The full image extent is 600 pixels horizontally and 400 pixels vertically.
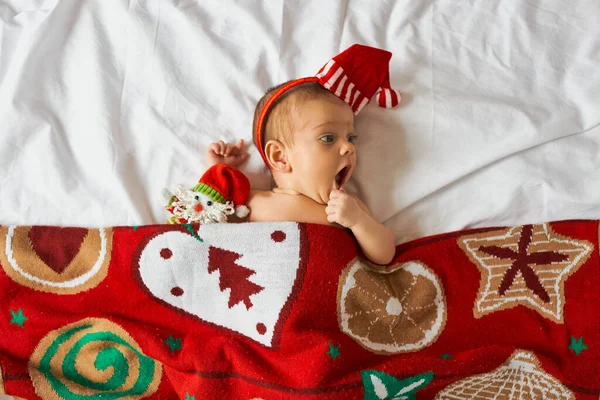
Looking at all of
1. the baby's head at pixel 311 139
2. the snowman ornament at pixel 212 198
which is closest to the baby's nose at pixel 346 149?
the baby's head at pixel 311 139

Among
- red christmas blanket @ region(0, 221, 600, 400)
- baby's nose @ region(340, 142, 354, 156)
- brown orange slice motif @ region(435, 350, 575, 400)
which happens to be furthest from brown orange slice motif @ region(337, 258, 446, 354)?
baby's nose @ region(340, 142, 354, 156)

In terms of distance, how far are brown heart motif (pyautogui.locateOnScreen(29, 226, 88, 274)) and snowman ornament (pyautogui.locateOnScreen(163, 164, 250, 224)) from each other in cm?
20

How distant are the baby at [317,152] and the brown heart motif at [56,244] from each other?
337 mm

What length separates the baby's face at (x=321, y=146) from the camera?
3.93ft

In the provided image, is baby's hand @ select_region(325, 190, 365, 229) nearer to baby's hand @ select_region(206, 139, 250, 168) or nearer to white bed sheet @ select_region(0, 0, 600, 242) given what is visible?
white bed sheet @ select_region(0, 0, 600, 242)

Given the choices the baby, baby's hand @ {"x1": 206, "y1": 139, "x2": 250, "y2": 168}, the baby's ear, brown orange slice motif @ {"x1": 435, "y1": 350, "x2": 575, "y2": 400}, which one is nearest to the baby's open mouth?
the baby

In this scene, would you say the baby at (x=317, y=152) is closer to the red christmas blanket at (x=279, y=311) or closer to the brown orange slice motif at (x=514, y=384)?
the red christmas blanket at (x=279, y=311)

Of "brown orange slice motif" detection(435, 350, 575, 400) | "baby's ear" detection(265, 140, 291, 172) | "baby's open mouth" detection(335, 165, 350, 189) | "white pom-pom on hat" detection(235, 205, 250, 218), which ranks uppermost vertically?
"baby's ear" detection(265, 140, 291, 172)

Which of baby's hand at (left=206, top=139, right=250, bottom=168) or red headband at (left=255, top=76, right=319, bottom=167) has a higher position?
red headband at (left=255, top=76, right=319, bottom=167)

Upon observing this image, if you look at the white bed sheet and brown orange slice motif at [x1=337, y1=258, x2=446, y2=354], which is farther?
the white bed sheet

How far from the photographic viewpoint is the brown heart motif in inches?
47.4

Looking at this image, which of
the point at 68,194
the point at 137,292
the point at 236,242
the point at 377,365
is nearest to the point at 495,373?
the point at 377,365

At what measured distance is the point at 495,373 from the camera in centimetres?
116

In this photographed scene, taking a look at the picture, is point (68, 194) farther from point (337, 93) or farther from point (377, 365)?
point (377, 365)
